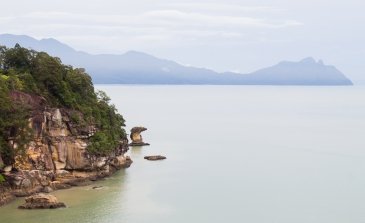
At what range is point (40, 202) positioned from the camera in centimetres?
2967

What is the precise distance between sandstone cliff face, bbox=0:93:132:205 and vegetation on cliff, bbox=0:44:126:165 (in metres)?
0.52

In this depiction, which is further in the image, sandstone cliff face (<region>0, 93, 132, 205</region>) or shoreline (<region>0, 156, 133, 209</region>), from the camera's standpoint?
sandstone cliff face (<region>0, 93, 132, 205</region>)

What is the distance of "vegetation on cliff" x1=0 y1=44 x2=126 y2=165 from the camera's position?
3219 cm

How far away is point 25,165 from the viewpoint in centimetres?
3275

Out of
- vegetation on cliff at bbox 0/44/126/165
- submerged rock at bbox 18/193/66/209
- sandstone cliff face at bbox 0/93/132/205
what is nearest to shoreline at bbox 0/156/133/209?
sandstone cliff face at bbox 0/93/132/205

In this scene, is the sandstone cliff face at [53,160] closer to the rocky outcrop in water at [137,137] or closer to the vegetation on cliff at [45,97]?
the vegetation on cliff at [45,97]

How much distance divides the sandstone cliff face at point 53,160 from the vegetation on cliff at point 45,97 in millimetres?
525

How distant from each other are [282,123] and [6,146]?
56.0 meters

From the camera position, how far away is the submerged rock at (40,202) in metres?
29.5

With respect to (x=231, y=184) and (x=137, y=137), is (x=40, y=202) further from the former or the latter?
(x=137, y=137)

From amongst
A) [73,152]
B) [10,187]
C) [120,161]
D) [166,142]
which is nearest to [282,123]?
[166,142]

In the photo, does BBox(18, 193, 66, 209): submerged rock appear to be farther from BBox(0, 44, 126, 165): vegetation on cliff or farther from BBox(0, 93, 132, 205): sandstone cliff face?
BBox(0, 44, 126, 165): vegetation on cliff

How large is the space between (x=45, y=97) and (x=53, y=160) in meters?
4.16

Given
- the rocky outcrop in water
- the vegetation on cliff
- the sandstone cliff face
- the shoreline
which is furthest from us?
the rocky outcrop in water
